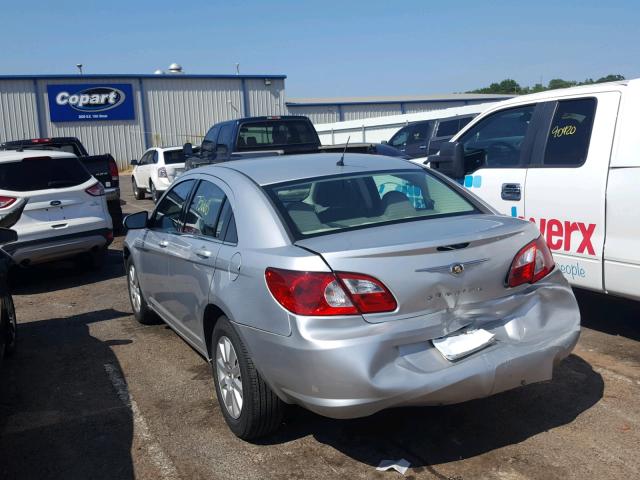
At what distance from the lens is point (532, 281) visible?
12.2 feet

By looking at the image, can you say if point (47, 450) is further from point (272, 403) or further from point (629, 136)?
point (629, 136)

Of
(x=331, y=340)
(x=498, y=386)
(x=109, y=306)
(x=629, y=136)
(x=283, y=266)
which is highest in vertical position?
(x=629, y=136)

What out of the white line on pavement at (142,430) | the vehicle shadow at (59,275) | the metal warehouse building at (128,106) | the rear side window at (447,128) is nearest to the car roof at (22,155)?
the vehicle shadow at (59,275)

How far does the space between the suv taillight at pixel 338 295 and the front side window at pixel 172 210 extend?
1.99 meters

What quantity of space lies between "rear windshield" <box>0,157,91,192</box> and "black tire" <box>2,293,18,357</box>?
279cm

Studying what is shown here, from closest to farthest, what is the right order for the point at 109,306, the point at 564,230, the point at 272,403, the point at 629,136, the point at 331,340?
the point at 331,340 → the point at 272,403 → the point at 629,136 → the point at 564,230 → the point at 109,306

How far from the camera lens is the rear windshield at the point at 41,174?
26.5 feet

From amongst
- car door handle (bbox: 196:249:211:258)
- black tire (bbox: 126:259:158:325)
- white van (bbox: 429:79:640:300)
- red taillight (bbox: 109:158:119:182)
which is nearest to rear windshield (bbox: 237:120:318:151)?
red taillight (bbox: 109:158:119:182)

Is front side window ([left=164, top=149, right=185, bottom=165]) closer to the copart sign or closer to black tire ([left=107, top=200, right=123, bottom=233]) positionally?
black tire ([left=107, top=200, right=123, bottom=233])

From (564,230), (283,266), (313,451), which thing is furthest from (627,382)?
(283,266)

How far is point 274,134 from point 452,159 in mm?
A: 5853

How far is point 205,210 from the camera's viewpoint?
4.56m

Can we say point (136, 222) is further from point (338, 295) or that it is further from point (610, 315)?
point (610, 315)

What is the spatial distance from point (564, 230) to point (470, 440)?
233 cm
